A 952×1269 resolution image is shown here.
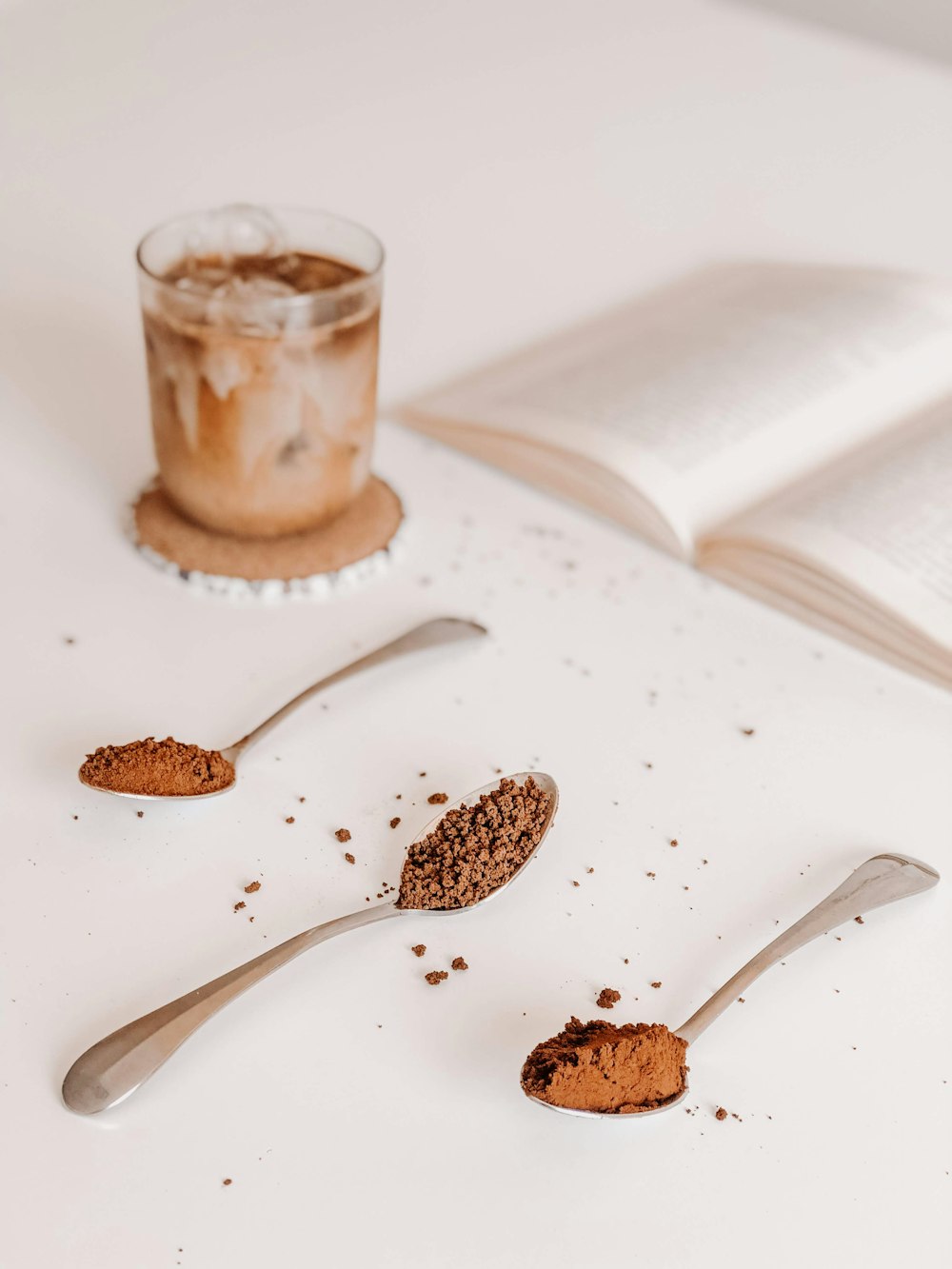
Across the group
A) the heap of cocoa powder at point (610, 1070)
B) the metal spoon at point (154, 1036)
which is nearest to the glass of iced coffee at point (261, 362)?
the metal spoon at point (154, 1036)

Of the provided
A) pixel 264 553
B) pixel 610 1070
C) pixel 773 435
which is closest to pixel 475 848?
pixel 610 1070

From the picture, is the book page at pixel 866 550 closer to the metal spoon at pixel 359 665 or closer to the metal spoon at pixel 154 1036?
the metal spoon at pixel 359 665

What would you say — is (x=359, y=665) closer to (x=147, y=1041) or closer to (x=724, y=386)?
(x=147, y=1041)

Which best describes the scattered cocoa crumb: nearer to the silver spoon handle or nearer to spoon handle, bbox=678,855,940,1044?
spoon handle, bbox=678,855,940,1044

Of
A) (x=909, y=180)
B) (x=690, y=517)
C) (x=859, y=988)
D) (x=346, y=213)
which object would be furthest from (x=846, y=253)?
(x=859, y=988)

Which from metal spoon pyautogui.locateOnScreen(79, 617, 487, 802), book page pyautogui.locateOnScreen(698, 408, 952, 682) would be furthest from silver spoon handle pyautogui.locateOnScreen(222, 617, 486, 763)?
book page pyautogui.locateOnScreen(698, 408, 952, 682)
